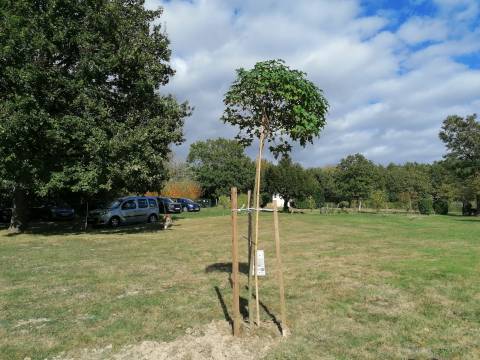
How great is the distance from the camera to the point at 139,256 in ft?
40.7

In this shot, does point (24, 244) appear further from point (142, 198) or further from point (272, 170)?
point (272, 170)

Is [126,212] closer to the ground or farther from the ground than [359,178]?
closer to the ground

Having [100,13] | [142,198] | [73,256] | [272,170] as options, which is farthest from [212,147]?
[73,256]

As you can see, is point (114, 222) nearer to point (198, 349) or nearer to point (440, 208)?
point (198, 349)

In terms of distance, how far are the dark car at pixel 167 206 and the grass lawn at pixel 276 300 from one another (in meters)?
24.1

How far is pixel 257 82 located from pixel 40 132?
507 inches

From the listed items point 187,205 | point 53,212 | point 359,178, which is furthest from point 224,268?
point 359,178

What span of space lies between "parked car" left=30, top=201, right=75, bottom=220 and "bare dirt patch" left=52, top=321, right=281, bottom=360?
28615mm

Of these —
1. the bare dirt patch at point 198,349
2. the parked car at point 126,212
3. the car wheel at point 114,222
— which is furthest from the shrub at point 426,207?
the bare dirt patch at point 198,349

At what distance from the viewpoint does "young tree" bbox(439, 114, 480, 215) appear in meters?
46.2

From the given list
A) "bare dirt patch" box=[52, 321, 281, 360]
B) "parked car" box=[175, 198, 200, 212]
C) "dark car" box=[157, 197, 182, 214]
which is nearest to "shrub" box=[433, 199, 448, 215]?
"parked car" box=[175, 198, 200, 212]

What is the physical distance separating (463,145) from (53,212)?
41.7 m

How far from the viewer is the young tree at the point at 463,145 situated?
46203 millimetres

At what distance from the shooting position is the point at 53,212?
102ft
